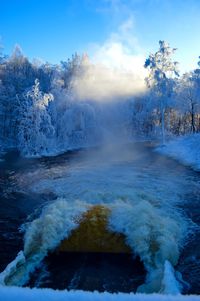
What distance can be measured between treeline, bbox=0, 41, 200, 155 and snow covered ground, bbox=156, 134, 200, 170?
5491 millimetres

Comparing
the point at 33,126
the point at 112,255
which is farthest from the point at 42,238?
the point at 33,126

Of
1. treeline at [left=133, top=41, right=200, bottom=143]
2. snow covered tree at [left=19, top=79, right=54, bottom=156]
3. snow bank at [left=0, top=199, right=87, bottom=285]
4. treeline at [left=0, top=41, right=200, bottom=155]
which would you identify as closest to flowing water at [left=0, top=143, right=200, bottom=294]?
snow bank at [left=0, top=199, right=87, bottom=285]

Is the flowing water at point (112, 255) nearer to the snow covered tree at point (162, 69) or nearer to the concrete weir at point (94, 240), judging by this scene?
the concrete weir at point (94, 240)

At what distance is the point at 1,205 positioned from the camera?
52.4ft

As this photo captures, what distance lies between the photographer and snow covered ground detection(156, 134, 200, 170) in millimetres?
31109

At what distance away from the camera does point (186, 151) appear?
119 feet

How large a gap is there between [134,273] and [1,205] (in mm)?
9315

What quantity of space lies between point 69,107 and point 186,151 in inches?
806

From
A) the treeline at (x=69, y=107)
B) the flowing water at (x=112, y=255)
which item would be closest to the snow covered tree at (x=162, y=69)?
the treeline at (x=69, y=107)

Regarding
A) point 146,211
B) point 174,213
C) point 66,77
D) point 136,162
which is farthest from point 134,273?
point 66,77

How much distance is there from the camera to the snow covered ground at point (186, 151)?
3111 centimetres

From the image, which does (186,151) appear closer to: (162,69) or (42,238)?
(162,69)

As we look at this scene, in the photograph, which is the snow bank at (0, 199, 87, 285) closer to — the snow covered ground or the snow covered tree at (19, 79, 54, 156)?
the snow covered ground

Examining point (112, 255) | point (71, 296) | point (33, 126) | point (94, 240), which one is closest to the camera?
point (71, 296)
